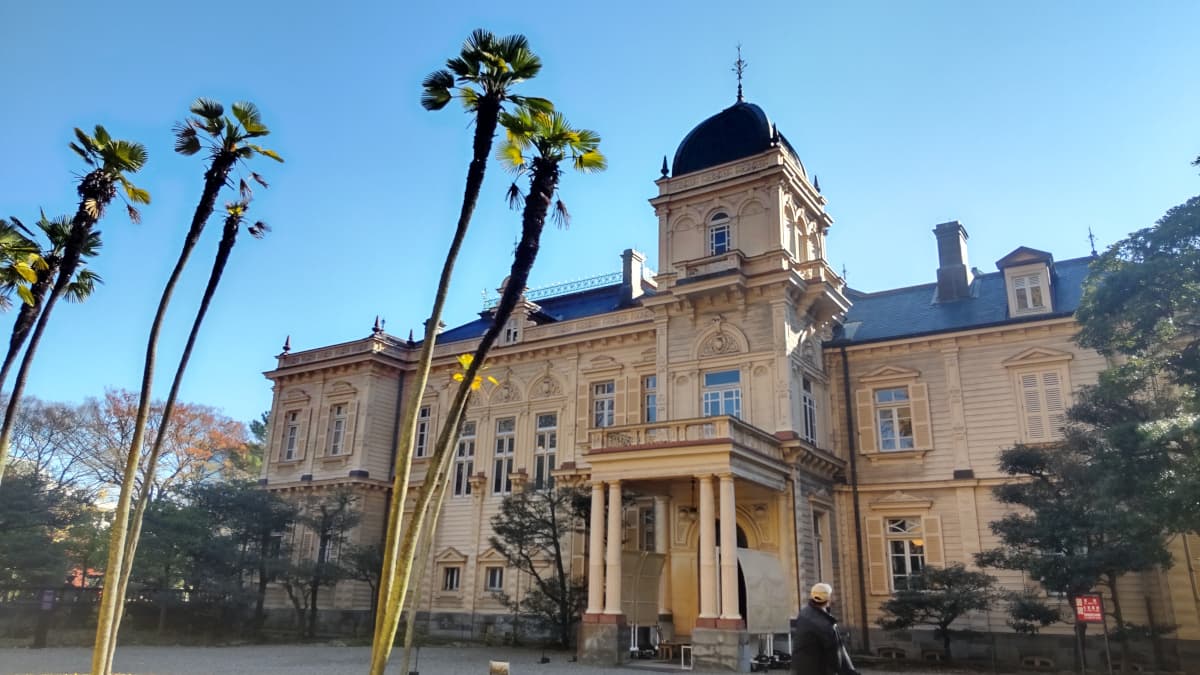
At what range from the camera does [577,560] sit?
25.8 m

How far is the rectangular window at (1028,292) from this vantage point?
2347 cm

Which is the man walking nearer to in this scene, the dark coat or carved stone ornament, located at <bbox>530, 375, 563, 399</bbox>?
the dark coat

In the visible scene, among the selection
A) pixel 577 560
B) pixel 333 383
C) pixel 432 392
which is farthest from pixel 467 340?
pixel 577 560

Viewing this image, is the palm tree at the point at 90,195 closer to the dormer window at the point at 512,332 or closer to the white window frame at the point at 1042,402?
the dormer window at the point at 512,332

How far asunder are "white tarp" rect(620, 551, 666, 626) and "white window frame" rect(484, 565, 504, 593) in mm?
7428

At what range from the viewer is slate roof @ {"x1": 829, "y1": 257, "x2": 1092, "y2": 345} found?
78.2ft

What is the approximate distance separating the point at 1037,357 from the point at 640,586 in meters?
12.7

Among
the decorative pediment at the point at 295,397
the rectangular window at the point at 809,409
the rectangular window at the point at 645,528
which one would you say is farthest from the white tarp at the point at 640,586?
the decorative pediment at the point at 295,397

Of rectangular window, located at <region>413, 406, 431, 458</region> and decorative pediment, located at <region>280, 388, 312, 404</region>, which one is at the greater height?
decorative pediment, located at <region>280, 388, 312, 404</region>

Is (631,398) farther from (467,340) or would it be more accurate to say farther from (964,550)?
(964,550)

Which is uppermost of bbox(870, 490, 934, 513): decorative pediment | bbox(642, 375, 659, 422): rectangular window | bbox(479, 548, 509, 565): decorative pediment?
bbox(642, 375, 659, 422): rectangular window

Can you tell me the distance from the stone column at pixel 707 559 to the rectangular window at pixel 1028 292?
11.5 m

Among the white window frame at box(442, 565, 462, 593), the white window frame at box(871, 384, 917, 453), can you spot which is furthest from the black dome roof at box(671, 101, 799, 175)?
the white window frame at box(442, 565, 462, 593)

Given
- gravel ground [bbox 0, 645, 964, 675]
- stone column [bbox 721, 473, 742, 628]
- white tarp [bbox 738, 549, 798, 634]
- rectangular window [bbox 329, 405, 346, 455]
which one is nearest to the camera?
gravel ground [bbox 0, 645, 964, 675]
